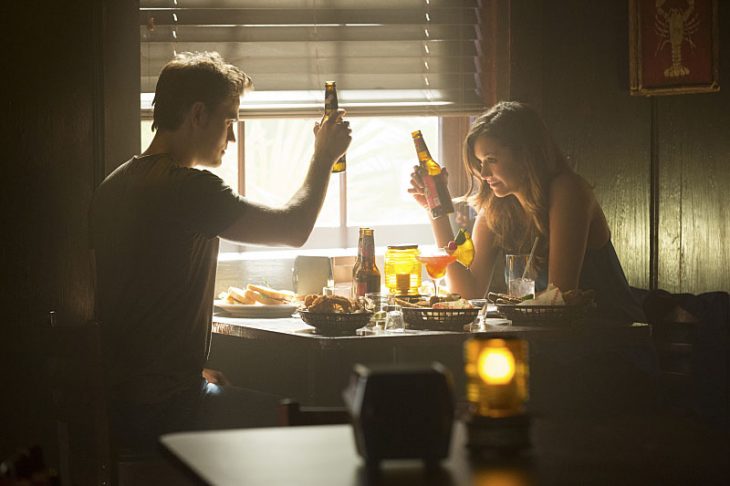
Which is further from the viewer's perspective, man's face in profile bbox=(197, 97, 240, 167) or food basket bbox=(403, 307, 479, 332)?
man's face in profile bbox=(197, 97, 240, 167)

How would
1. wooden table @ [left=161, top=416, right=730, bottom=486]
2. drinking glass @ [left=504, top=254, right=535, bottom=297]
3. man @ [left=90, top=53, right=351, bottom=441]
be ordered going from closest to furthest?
wooden table @ [left=161, top=416, right=730, bottom=486]
man @ [left=90, top=53, right=351, bottom=441]
drinking glass @ [left=504, top=254, right=535, bottom=297]

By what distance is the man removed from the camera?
2605 mm

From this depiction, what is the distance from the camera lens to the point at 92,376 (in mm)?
2279

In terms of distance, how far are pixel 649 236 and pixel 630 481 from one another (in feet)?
10.4

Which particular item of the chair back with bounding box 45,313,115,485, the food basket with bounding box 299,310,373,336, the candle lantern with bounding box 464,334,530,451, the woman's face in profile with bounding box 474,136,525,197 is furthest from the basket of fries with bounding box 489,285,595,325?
the candle lantern with bounding box 464,334,530,451

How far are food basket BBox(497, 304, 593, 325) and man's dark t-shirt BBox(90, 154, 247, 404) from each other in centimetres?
78

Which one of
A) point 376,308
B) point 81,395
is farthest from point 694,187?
point 81,395

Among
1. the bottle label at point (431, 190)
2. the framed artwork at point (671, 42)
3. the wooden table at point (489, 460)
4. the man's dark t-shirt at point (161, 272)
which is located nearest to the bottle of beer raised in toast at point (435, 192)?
the bottle label at point (431, 190)

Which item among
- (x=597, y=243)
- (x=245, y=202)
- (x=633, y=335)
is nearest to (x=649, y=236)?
(x=597, y=243)

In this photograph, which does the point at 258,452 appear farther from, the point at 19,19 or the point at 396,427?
the point at 19,19

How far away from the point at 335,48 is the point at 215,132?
0.96m

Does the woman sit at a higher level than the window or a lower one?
lower

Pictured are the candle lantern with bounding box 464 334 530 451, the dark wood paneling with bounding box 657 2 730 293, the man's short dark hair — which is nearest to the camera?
the candle lantern with bounding box 464 334 530 451

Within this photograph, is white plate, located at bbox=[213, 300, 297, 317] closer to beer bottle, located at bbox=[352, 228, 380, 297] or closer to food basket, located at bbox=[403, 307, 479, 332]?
beer bottle, located at bbox=[352, 228, 380, 297]
